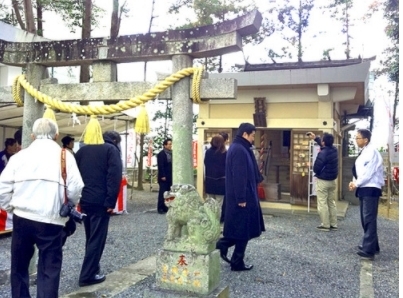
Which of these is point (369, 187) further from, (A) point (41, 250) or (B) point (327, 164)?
(A) point (41, 250)

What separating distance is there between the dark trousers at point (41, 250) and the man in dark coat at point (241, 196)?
2.04m

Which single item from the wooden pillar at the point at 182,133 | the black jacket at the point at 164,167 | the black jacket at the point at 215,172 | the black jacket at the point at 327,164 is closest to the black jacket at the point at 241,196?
the wooden pillar at the point at 182,133

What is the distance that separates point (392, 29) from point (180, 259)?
43.5 feet

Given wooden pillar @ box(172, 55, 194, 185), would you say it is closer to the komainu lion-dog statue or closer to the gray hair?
the komainu lion-dog statue

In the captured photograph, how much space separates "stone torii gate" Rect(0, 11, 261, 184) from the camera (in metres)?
3.96

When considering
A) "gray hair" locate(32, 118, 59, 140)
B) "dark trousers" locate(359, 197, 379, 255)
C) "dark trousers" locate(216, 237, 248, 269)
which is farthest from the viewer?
"dark trousers" locate(359, 197, 379, 255)

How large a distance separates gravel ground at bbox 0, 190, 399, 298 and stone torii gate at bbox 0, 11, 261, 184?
1.61 m

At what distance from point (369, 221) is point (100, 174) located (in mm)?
3742

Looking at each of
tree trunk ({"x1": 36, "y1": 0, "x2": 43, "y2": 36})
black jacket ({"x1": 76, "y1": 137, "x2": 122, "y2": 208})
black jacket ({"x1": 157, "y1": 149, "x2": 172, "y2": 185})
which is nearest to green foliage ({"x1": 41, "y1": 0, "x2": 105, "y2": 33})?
tree trunk ({"x1": 36, "y1": 0, "x2": 43, "y2": 36})

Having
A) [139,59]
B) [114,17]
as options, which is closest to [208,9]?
[114,17]

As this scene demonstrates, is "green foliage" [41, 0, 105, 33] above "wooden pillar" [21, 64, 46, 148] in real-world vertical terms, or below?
above

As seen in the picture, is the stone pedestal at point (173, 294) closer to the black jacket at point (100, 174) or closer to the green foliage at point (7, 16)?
the black jacket at point (100, 174)

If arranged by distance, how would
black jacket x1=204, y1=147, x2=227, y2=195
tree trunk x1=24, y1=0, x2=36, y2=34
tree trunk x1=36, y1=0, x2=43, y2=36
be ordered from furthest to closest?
tree trunk x1=36, y1=0, x2=43, y2=36 < tree trunk x1=24, y1=0, x2=36, y2=34 < black jacket x1=204, y1=147, x2=227, y2=195

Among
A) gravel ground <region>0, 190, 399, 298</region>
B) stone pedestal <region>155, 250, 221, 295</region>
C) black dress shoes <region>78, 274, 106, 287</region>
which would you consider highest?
stone pedestal <region>155, 250, 221, 295</region>
